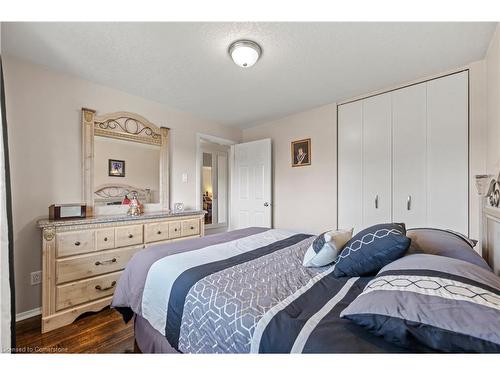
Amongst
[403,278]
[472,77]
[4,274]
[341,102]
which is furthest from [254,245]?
[472,77]

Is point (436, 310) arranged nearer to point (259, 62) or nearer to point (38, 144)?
point (259, 62)

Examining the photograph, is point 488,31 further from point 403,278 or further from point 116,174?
point 116,174

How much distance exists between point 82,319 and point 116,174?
1464 millimetres

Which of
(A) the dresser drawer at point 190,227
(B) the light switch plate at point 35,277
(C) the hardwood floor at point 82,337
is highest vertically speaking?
(A) the dresser drawer at point 190,227

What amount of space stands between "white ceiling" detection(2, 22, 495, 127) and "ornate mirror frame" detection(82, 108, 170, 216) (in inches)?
13.9

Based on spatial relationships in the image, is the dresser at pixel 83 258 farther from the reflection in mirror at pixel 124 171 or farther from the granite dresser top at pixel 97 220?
the reflection in mirror at pixel 124 171

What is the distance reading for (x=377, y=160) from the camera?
106 inches

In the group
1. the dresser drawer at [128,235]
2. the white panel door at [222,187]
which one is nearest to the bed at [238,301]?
the dresser drawer at [128,235]

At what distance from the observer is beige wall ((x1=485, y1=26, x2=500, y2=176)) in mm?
1670

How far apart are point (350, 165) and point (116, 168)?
2.89 meters

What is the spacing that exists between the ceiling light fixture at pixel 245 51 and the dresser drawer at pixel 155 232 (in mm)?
1889

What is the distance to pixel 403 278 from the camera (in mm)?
822

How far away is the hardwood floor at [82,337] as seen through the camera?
1601mm

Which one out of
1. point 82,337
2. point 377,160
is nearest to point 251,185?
point 377,160
